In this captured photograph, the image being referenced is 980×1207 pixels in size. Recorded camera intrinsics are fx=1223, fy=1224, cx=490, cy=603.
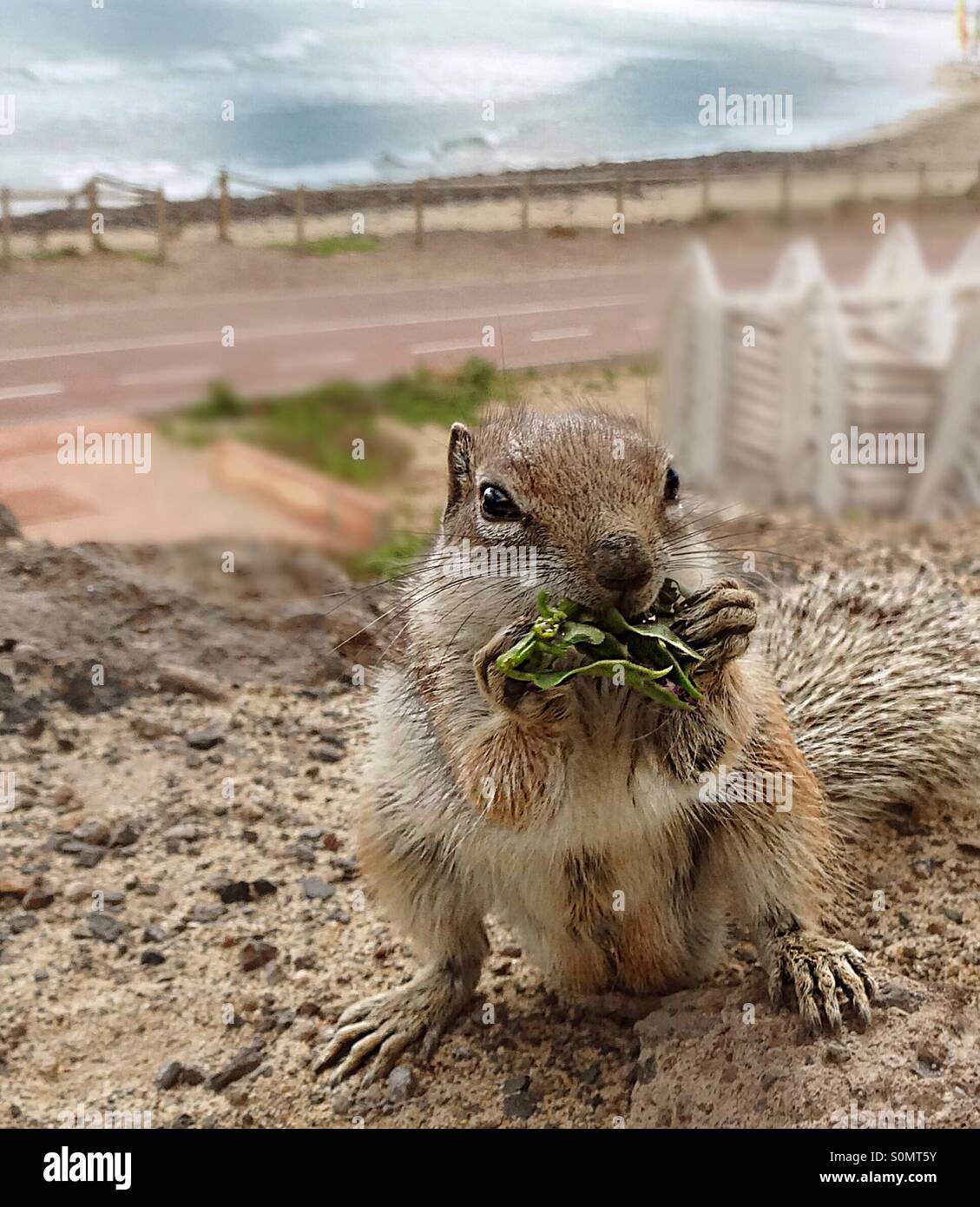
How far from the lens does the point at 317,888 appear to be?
8.18 feet

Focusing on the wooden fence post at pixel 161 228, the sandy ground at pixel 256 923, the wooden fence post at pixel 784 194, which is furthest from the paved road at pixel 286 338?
the sandy ground at pixel 256 923

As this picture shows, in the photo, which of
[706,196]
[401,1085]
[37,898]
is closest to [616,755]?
[401,1085]

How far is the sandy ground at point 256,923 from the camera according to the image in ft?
6.15

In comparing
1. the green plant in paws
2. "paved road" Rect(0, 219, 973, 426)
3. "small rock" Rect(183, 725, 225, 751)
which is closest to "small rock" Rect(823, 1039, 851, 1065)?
the green plant in paws

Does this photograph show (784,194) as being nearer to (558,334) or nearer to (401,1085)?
(558,334)

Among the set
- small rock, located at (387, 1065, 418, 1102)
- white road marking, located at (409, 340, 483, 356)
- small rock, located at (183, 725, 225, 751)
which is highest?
white road marking, located at (409, 340, 483, 356)

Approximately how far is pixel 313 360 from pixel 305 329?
69mm

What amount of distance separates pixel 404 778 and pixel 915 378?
10.7 ft

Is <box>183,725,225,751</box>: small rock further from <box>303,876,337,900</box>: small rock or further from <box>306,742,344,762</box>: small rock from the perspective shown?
<box>303,876,337,900</box>: small rock

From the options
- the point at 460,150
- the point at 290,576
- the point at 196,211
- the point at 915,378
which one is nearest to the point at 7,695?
the point at 290,576

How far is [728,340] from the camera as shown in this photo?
427 cm

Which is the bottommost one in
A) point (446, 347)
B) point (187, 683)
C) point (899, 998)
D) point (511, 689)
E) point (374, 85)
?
point (899, 998)

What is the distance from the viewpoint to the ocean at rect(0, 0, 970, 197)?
231 centimetres

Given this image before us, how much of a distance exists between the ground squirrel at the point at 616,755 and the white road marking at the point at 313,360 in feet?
2.71
